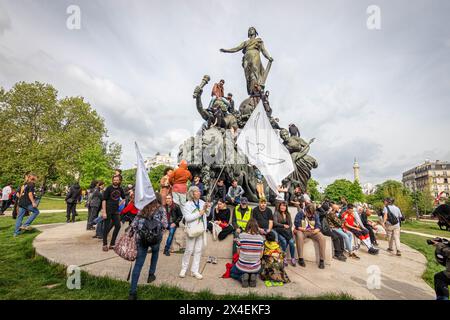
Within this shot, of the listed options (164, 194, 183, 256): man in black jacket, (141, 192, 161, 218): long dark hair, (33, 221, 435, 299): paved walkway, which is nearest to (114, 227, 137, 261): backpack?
(141, 192, 161, 218): long dark hair

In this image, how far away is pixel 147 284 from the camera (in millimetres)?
4004

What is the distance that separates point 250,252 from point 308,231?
249cm

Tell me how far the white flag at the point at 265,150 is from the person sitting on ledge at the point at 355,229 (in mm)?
3113

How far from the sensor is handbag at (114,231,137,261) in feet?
12.0

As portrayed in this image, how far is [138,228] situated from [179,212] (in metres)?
2.59

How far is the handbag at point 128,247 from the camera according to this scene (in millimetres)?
3657

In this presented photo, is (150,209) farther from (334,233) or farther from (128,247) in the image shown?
(334,233)

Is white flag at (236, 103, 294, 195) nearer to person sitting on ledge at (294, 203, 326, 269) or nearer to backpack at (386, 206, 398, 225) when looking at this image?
person sitting on ledge at (294, 203, 326, 269)

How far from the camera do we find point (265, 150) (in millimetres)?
8344

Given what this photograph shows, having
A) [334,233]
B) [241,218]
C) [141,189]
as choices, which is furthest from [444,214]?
[141,189]

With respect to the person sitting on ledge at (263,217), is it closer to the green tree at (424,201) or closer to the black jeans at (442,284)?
the black jeans at (442,284)

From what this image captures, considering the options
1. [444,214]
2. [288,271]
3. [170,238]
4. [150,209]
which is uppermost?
[444,214]

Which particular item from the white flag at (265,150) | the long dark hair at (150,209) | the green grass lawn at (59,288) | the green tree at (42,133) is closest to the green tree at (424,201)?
the white flag at (265,150)
